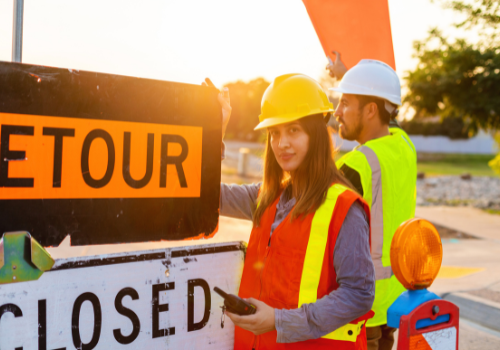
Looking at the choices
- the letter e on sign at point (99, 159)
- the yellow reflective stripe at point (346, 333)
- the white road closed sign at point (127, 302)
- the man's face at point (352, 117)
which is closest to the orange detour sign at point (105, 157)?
the letter e on sign at point (99, 159)

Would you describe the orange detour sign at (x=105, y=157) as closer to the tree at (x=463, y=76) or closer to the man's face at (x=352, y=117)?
the man's face at (x=352, y=117)

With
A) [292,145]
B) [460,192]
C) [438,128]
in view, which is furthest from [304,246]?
[438,128]

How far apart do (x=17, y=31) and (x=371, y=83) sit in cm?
193

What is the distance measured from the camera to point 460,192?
1753cm

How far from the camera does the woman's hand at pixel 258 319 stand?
1479 millimetres

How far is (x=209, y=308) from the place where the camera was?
5.53 ft

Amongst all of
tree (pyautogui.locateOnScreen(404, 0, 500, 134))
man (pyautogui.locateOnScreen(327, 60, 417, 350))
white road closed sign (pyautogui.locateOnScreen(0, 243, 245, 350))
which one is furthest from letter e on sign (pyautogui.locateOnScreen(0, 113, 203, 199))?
tree (pyautogui.locateOnScreen(404, 0, 500, 134))

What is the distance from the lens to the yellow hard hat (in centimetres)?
178

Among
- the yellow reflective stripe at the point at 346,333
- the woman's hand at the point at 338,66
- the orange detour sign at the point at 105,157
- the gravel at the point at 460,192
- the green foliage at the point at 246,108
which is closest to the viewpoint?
the orange detour sign at the point at 105,157

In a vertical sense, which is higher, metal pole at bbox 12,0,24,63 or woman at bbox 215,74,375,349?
metal pole at bbox 12,0,24,63

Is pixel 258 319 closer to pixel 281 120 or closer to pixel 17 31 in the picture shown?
pixel 281 120

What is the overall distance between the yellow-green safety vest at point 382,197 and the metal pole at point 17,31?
157 centimetres

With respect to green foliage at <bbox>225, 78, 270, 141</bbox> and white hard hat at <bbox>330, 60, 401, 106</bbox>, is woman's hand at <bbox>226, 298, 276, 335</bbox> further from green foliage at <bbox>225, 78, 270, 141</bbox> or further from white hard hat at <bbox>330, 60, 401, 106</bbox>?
green foliage at <bbox>225, 78, 270, 141</bbox>

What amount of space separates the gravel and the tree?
8.34 feet
